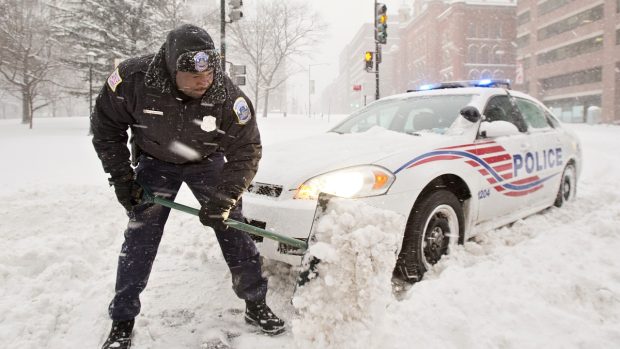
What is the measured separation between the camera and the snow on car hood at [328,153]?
2840mm

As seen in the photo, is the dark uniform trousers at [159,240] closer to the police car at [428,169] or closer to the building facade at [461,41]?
the police car at [428,169]

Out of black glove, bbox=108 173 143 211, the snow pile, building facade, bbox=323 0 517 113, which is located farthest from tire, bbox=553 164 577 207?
building facade, bbox=323 0 517 113

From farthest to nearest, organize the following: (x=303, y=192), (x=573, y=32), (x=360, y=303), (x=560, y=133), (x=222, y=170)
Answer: (x=573, y=32)
(x=560, y=133)
(x=303, y=192)
(x=222, y=170)
(x=360, y=303)

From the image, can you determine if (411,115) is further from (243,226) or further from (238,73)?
(238,73)

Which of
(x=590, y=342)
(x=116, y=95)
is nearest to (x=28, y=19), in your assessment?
(x=116, y=95)

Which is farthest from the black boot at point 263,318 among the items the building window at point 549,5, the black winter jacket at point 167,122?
the building window at point 549,5

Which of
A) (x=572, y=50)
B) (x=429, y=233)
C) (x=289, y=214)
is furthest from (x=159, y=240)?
(x=572, y=50)

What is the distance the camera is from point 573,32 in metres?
41.1

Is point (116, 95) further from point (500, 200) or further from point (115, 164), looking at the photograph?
point (500, 200)

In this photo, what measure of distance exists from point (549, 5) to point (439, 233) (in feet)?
167

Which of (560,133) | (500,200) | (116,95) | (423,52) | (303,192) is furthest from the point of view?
(423,52)

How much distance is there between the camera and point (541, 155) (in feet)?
14.5

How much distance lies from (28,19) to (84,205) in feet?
95.8

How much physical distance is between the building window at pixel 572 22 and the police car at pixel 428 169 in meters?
42.8
